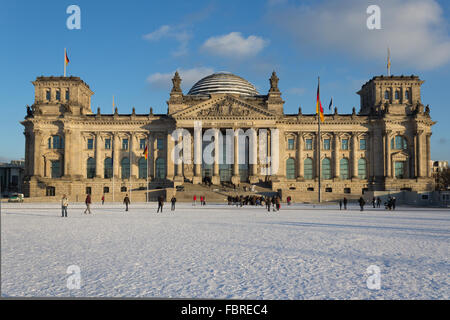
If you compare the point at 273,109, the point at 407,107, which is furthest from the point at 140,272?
the point at 407,107

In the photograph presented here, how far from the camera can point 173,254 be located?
12.4 m

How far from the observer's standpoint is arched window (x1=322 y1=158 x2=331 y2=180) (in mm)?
74125

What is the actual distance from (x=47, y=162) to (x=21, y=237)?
63.0 meters

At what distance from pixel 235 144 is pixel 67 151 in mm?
33452

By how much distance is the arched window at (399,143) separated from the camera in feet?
239

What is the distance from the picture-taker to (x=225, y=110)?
228ft

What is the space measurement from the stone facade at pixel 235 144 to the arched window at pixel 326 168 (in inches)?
8.0

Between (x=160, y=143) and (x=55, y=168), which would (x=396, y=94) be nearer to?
(x=160, y=143)

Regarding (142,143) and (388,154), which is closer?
(388,154)

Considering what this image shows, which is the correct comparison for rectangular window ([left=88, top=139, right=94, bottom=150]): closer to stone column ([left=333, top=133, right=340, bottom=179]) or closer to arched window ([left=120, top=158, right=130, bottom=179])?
arched window ([left=120, top=158, right=130, bottom=179])

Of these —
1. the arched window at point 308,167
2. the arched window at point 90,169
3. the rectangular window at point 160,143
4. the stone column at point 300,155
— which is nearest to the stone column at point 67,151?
the arched window at point 90,169

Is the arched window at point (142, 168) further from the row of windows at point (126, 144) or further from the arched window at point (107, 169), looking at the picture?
the arched window at point (107, 169)

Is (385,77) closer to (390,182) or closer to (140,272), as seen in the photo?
(390,182)

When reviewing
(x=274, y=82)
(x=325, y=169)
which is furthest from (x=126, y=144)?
(x=325, y=169)
